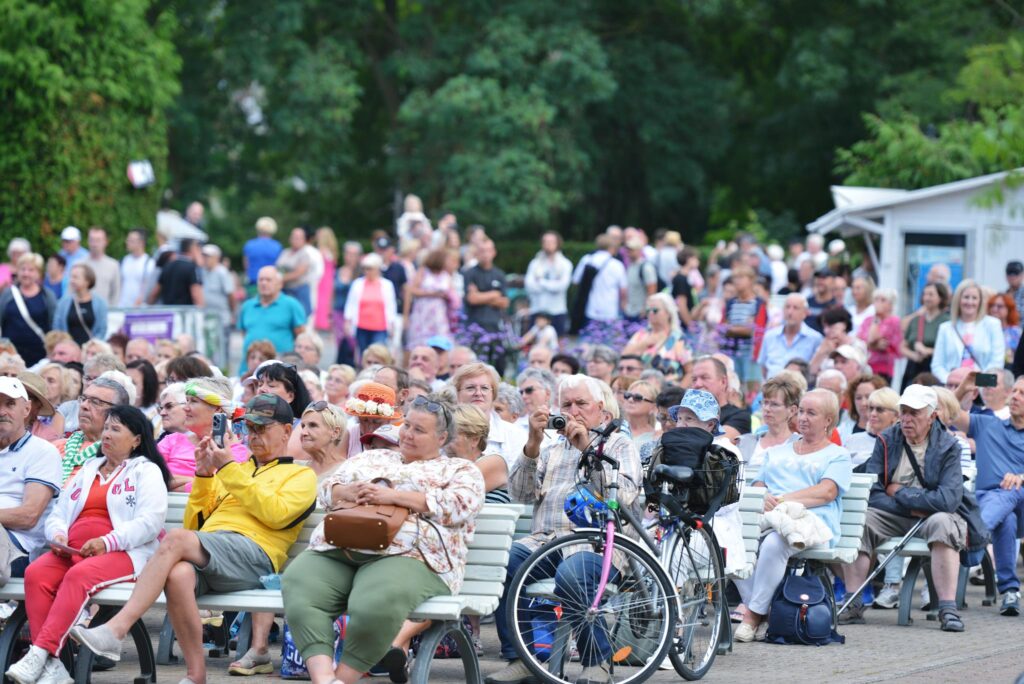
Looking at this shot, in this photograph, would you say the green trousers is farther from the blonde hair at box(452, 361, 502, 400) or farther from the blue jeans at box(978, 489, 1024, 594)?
the blue jeans at box(978, 489, 1024, 594)

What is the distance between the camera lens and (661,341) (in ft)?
50.7

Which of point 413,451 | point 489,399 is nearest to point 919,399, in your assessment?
point 489,399

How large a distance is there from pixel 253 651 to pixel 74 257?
12.0 metres

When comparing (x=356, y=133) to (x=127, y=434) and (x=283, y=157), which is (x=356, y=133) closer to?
(x=283, y=157)

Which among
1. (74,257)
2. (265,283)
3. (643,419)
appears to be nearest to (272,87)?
(74,257)

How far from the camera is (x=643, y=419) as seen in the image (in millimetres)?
10711

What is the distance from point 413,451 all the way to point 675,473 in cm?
133

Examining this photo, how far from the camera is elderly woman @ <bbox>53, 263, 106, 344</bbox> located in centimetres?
1614

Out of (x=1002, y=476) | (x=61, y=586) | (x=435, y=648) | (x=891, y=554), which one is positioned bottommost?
(x=435, y=648)

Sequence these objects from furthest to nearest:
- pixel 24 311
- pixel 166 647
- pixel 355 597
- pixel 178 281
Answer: pixel 178 281
pixel 24 311
pixel 166 647
pixel 355 597

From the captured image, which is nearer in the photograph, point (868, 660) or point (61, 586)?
point (61, 586)

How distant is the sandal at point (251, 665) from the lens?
8.73 m

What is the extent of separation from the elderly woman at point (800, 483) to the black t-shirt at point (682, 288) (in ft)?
34.2

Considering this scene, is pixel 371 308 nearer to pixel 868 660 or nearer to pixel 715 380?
pixel 715 380
